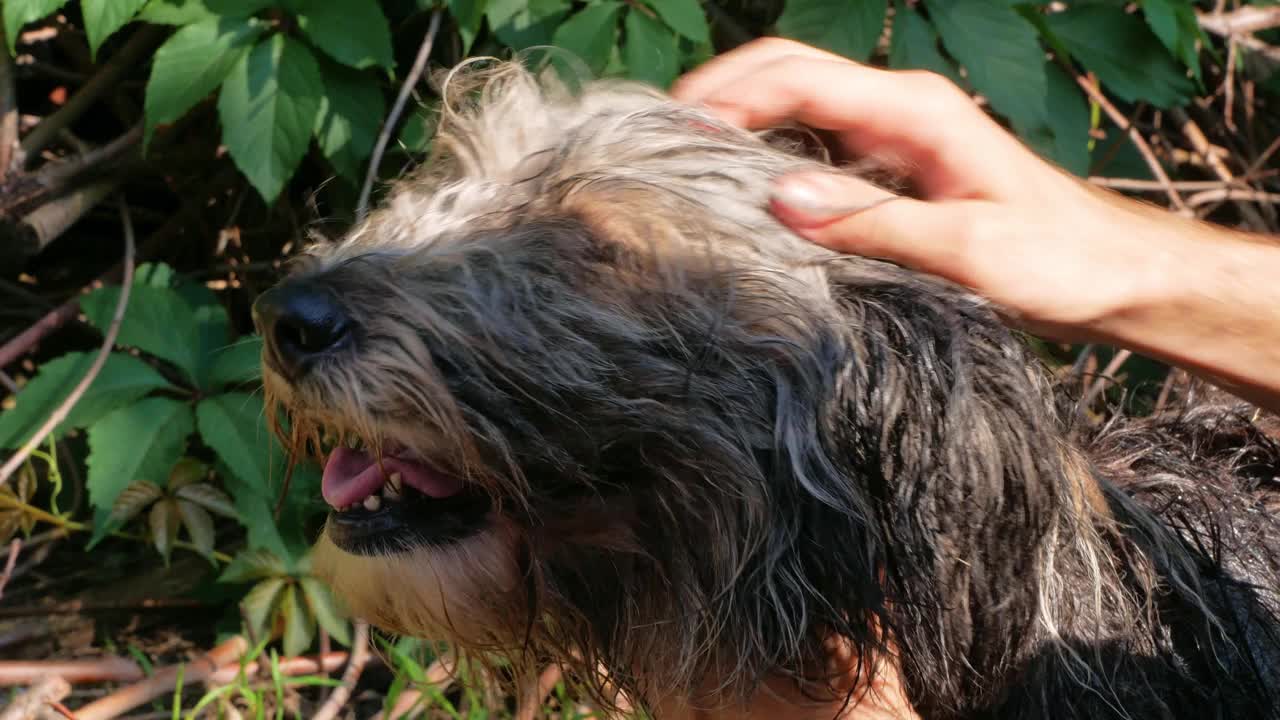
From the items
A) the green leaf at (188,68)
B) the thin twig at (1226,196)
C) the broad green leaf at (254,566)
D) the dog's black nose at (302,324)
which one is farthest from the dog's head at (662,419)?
the thin twig at (1226,196)

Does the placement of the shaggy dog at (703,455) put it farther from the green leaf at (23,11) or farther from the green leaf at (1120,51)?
the green leaf at (1120,51)

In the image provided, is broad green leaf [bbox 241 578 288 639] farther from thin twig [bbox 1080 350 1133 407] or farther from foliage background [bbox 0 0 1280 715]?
thin twig [bbox 1080 350 1133 407]

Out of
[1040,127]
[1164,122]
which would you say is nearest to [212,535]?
[1040,127]

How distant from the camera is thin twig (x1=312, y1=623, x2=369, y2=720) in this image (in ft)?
10.0

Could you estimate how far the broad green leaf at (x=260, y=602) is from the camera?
3.02 m

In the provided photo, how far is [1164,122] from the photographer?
4414 mm

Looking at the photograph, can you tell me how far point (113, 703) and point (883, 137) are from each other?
2127 mm

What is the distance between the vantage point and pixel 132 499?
9.60 feet

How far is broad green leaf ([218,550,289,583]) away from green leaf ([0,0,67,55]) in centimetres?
126

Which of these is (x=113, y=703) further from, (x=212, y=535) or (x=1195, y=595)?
(x=1195, y=595)

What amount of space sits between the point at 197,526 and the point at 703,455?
178 cm

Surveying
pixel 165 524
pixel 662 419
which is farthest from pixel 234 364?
pixel 662 419

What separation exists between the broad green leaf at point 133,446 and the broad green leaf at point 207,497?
221mm

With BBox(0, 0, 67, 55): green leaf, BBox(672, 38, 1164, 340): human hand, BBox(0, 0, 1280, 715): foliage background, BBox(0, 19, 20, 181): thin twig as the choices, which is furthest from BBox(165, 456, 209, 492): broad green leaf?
BBox(672, 38, 1164, 340): human hand
